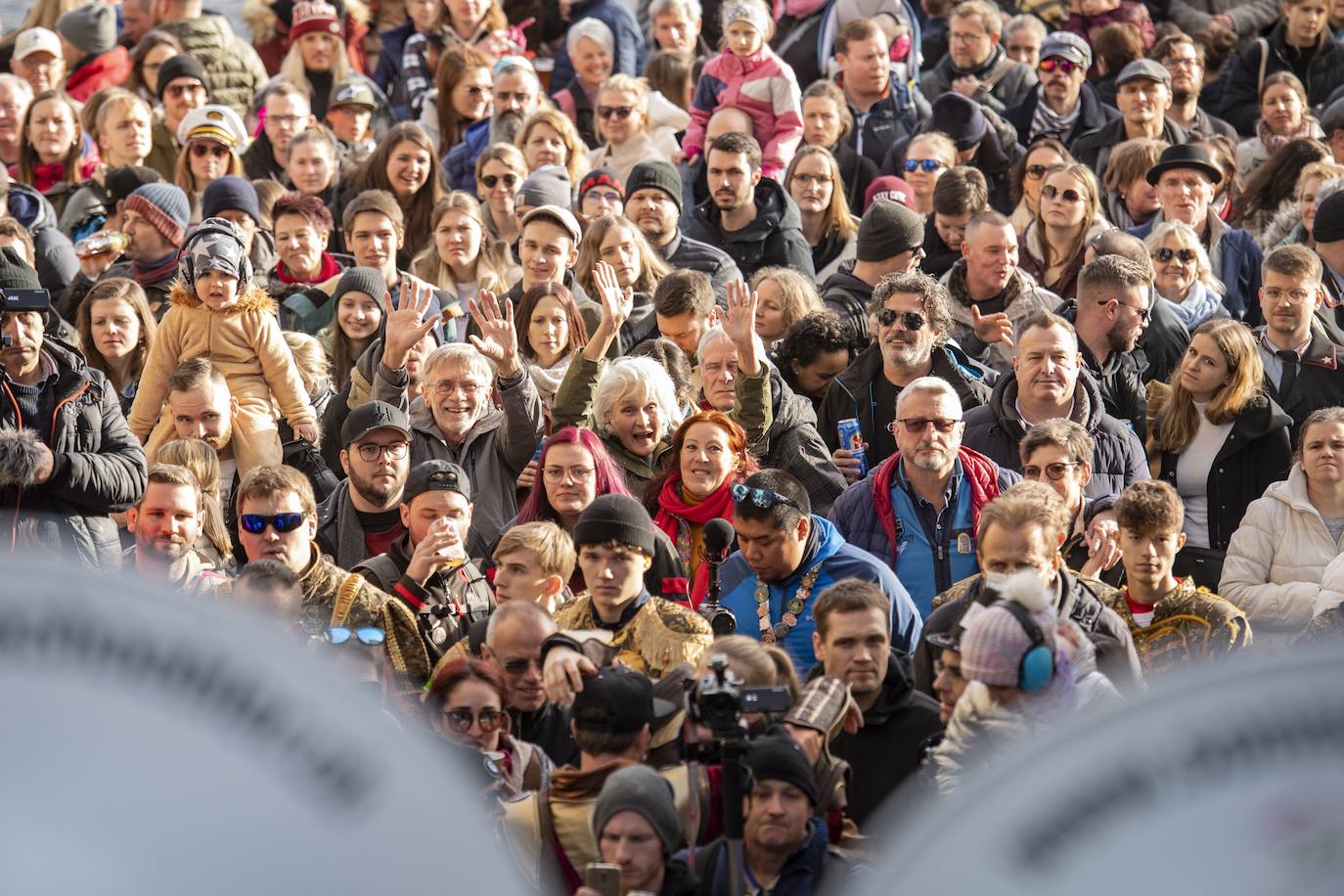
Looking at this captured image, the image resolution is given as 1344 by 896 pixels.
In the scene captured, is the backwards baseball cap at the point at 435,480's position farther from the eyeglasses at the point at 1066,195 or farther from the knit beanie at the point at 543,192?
the eyeglasses at the point at 1066,195

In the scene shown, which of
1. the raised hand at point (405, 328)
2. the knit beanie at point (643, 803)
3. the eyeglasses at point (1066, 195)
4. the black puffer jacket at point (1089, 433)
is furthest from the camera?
the eyeglasses at point (1066, 195)

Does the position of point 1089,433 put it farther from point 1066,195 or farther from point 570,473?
point 1066,195

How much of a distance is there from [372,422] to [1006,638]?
3.79 m

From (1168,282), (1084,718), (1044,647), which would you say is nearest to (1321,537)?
(1168,282)

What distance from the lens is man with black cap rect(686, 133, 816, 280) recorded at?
928cm

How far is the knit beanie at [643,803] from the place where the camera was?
4.07 m

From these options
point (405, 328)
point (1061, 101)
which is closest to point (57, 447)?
point (405, 328)

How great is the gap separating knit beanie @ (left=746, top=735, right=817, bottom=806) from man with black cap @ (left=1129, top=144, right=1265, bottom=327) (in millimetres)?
5286

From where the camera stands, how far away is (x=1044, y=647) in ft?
11.4

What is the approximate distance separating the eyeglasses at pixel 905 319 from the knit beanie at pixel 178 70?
17.4 feet

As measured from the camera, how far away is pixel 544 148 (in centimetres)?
998

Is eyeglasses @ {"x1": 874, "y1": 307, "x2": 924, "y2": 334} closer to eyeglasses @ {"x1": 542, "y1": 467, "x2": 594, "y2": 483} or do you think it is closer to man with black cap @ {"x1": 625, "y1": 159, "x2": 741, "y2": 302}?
eyeglasses @ {"x1": 542, "y1": 467, "x2": 594, "y2": 483}


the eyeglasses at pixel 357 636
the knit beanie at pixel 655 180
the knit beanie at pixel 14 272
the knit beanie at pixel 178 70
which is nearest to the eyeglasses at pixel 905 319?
the knit beanie at pixel 655 180

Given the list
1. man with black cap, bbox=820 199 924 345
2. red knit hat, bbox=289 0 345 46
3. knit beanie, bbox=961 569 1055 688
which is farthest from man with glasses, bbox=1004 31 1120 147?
knit beanie, bbox=961 569 1055 688
